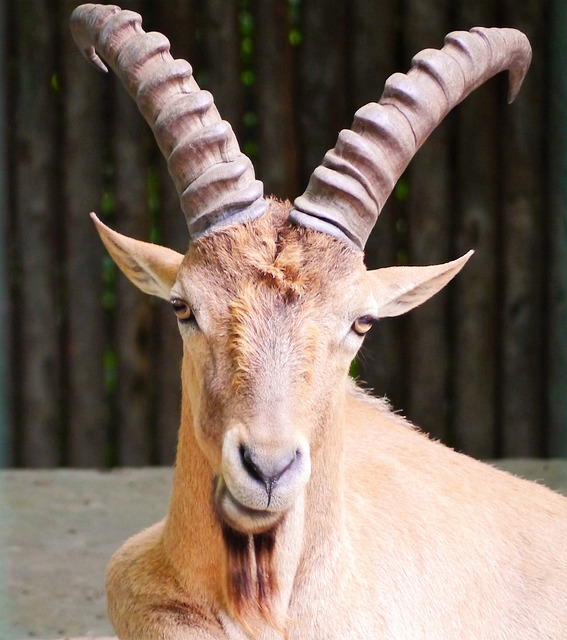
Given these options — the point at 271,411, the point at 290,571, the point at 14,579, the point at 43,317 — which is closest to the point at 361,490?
the point at 290,571

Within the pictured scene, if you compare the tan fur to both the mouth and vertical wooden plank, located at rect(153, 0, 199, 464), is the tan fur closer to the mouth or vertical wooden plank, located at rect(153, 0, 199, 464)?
the mouth

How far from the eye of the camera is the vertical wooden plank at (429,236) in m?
10.0

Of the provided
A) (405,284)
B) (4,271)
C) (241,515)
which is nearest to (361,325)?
(405,284)

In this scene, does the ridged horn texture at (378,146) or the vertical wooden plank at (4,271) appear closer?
the ridged horn texture at (378,146)

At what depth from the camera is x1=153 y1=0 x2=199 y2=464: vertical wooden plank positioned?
995 cm

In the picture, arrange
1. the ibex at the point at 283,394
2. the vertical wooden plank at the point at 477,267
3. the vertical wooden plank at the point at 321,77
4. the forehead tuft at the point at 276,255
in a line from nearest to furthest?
the ibex at the point at 283,394, the forehead tuft at the point at 276,255, the vertical wooden plank at the point at 321,77, the vertical wooden plank at the point at 477,267

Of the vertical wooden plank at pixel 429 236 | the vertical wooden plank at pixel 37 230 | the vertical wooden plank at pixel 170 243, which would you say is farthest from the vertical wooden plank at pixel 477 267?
the vertical wooden plank at pixel 37 230

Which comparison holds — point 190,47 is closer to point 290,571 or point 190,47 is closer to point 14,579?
point 14,579

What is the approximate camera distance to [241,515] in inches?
158

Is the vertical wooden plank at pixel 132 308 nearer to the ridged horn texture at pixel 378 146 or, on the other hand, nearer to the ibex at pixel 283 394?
the ibex at pixel 283 394

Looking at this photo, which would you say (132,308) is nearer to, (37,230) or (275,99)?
(37,230)

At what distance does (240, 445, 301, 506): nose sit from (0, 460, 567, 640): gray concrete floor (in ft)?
12.9

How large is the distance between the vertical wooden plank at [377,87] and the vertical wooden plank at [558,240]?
133 cm

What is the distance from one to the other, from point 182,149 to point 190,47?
5712mm
